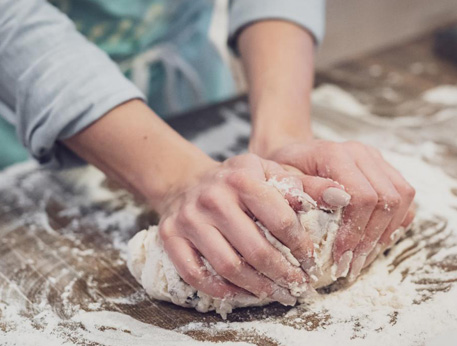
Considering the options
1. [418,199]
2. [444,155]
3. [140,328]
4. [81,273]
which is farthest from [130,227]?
[444,155]

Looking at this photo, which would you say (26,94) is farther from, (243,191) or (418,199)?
(418,199)

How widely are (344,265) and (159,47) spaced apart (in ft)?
2.18

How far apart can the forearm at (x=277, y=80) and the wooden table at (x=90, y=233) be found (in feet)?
0.50

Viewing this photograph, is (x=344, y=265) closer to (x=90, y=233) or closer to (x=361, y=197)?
(x=361, y=197)

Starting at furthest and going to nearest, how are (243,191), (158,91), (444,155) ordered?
(158,91) → (444,155) → (243,191)

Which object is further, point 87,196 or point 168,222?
point 87,196

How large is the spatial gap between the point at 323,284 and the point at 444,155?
43cm

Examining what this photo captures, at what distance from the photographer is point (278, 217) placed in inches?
25.6

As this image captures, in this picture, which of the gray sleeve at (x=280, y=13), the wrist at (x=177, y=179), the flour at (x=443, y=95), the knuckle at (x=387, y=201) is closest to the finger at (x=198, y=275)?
the wrist at (x=177, y=179)

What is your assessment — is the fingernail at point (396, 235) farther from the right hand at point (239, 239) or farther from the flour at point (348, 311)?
the right hand at point (239, 239)

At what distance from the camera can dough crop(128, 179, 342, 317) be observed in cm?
69

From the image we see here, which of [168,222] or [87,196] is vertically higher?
[168,222]

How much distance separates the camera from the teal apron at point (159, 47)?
1069mm

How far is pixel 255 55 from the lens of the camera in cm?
103
